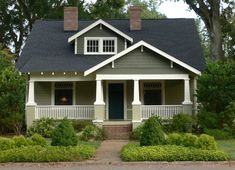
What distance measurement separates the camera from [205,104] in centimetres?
2445

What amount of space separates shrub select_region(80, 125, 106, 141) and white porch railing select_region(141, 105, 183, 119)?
2.88 m

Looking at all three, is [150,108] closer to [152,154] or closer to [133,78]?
[133,78]

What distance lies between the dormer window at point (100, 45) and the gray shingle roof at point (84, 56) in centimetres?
53

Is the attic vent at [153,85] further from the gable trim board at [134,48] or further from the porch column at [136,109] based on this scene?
the gable trim board at [134,48]

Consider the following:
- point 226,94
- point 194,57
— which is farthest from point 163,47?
point 226,94

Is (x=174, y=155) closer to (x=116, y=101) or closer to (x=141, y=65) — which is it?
(x=141, y=65)

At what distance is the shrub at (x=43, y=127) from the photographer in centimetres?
2488

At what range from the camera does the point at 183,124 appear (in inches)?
961

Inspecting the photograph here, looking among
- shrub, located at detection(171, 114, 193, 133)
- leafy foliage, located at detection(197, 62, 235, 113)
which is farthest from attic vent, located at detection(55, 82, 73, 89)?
leafy foliage, located at detection(197, 62, 235, 113)

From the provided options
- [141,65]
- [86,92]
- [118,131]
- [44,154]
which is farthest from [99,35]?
[44,154]

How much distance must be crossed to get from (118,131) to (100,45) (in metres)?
6.20

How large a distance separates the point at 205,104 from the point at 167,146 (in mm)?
8074

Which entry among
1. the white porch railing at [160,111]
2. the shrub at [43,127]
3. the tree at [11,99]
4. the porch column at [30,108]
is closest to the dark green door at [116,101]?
the white porch railing at [160,111]

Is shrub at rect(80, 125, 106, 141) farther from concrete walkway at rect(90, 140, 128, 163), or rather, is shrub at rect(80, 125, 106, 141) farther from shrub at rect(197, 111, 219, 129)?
shrub at rect(197, 111, 219, 129)
